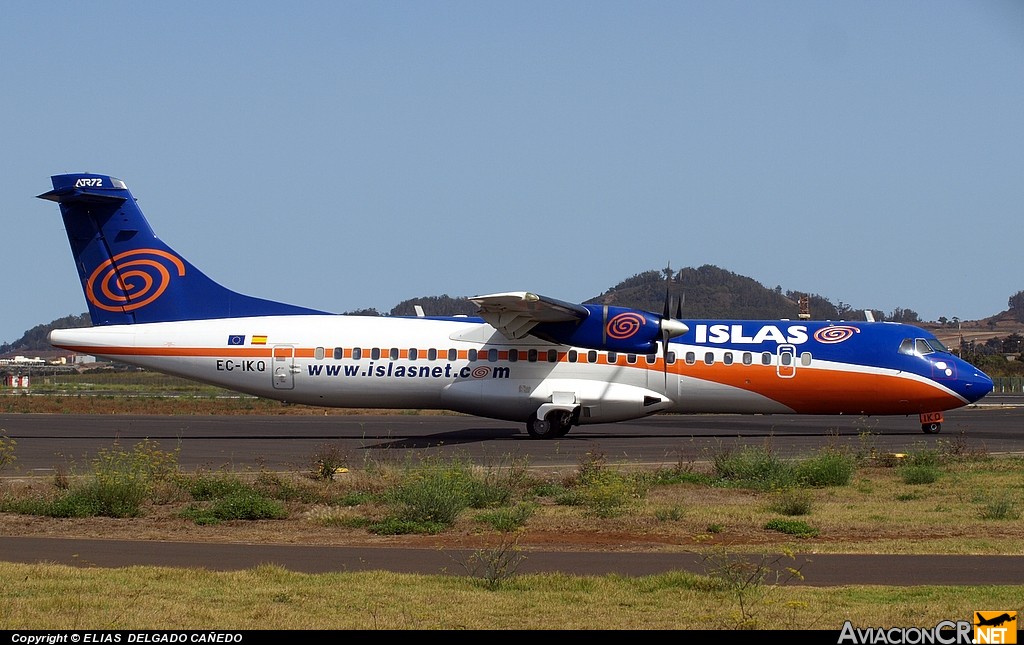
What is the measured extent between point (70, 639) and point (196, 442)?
69.5 feet

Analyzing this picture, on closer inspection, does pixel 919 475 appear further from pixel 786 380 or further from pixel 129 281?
pixel 129 281

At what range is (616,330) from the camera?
2812 cm

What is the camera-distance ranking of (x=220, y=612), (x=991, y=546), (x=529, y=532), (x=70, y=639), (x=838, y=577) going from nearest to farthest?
(x=70, y=639), (x=220, y=612), (x=838, y=577), (x=991, y=546), (x=529, y=532)

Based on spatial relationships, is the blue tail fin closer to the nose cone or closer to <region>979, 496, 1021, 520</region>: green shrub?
the nose cone

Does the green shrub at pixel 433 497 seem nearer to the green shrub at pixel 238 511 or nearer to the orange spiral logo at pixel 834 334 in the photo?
the green shrub at pixel 238 511

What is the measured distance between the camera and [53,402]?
167 ft

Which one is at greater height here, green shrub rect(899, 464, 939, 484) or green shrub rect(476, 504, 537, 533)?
green shrub rect(899, 464, 939, 484)

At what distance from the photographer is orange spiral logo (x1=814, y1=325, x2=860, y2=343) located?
2941cm

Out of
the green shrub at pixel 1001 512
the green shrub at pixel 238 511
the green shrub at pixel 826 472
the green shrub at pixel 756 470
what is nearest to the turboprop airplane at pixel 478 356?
the green shrub at pixel 756 470

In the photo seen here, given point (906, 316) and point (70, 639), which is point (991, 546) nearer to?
point (70, 639)

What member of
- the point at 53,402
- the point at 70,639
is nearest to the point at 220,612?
the point at 70,639

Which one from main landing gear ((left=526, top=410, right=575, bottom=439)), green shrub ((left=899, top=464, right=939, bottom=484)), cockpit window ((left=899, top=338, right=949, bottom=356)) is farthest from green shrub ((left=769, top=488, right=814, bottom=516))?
cockpit window ((left=899, top=338, right=949, bottom=356))

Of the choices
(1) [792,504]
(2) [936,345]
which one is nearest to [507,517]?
(1) [792,504]

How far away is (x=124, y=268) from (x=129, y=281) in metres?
0.40
